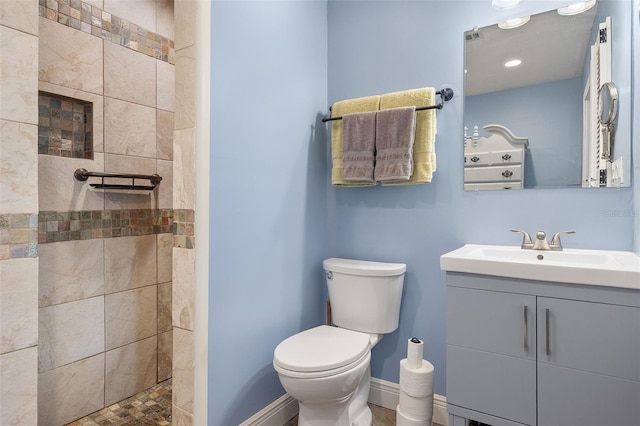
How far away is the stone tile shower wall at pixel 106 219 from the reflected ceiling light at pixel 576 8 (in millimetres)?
2187

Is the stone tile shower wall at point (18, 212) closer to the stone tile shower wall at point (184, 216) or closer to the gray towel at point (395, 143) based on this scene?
the stone tile shower wall at point (184, 216)

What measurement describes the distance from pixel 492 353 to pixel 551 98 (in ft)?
3.89

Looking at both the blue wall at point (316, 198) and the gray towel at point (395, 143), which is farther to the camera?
the gray towel at point (395, 143)

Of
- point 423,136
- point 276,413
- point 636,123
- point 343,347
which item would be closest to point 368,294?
point 343,347

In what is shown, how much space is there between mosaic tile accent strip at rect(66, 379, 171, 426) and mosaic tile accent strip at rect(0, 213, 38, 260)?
102cm

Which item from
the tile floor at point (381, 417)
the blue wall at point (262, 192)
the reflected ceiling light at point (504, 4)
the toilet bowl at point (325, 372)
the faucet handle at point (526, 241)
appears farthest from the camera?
the tile floor at point (381, 417)

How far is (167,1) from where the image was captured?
89.9 inches

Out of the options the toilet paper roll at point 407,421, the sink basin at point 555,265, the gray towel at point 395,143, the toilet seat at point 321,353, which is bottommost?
the toilet paper roll at point 407,421

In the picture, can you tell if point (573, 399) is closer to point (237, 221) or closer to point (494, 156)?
point (494, 156)

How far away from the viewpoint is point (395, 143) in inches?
73.1

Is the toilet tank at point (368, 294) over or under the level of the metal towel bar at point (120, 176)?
under

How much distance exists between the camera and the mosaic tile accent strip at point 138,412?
1.84m

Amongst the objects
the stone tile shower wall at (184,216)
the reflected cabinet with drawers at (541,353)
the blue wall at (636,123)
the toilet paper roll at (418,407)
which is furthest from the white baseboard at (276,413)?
the blue wall at (636,123)

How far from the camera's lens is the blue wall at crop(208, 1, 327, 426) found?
5.00 ft
